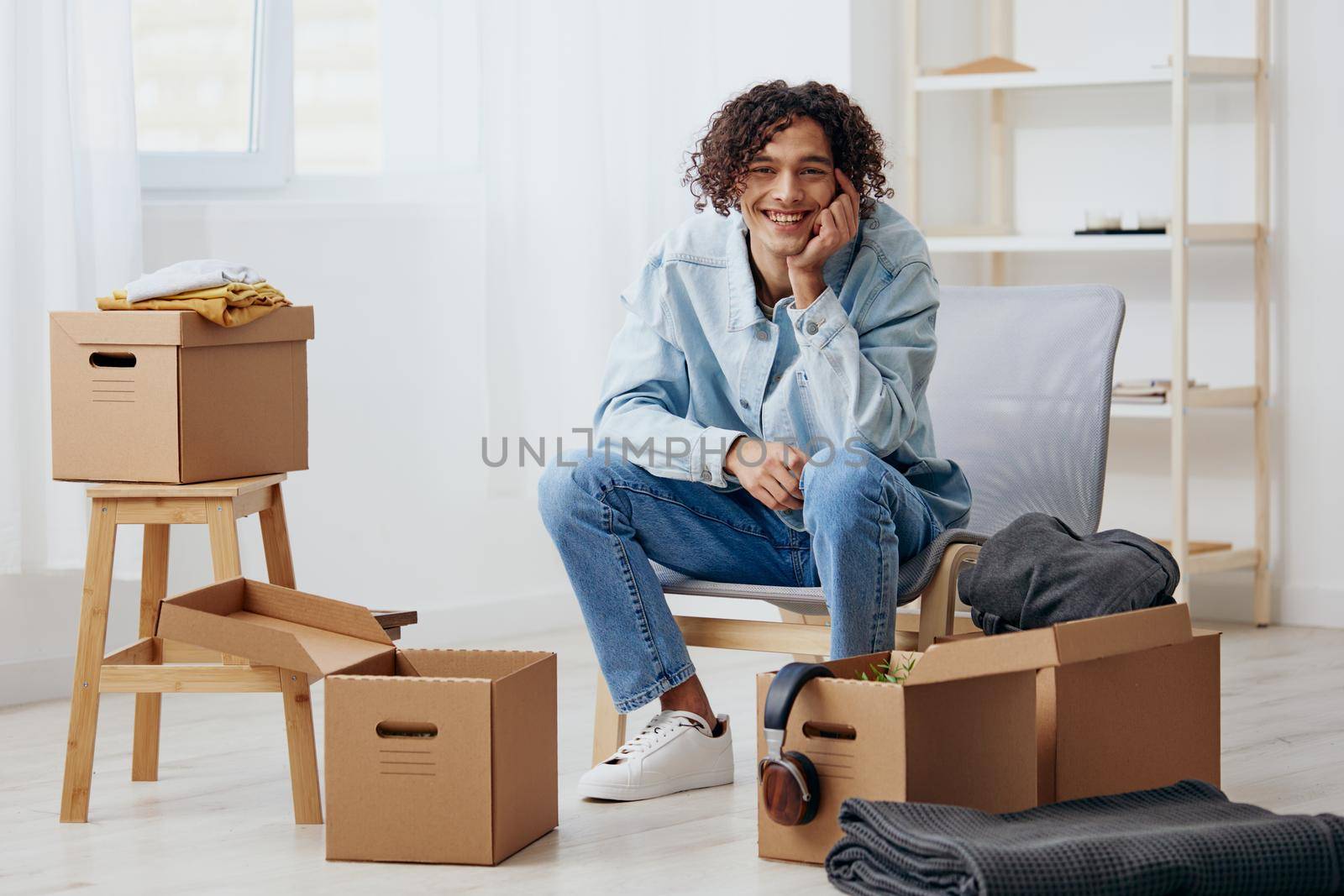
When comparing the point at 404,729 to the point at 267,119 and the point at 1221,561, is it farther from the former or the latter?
the point at 1221,561

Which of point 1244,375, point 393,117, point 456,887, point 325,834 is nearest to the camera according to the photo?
point 456,887

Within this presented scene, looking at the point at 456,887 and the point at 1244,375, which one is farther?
the point at 1244,375

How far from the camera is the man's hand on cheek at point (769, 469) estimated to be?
7.00 feet

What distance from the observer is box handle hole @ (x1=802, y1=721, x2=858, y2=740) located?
183 centimetres

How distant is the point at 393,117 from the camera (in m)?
3.41

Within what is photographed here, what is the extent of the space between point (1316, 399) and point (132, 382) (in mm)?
2478

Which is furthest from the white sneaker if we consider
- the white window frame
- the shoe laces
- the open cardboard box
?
the white window frame

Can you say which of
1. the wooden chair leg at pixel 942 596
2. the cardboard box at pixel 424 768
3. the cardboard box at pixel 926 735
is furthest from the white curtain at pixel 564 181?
the cardboard box at pixel 926 735

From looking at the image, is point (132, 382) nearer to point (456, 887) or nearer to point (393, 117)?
point (456, 887)

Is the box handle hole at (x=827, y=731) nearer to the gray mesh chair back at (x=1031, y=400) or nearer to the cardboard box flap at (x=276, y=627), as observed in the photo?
the cardboard box flap at (x=276, y=627)

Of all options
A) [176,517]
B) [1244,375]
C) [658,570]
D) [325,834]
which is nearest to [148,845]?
[325,834]

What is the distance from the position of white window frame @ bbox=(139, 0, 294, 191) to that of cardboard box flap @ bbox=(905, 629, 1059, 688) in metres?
2.09

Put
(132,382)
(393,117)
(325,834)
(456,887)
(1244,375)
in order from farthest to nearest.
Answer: (1244,375), (393,117), (132,382), (325,834), (456,887)

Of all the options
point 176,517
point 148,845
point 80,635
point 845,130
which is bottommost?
point 148,845
